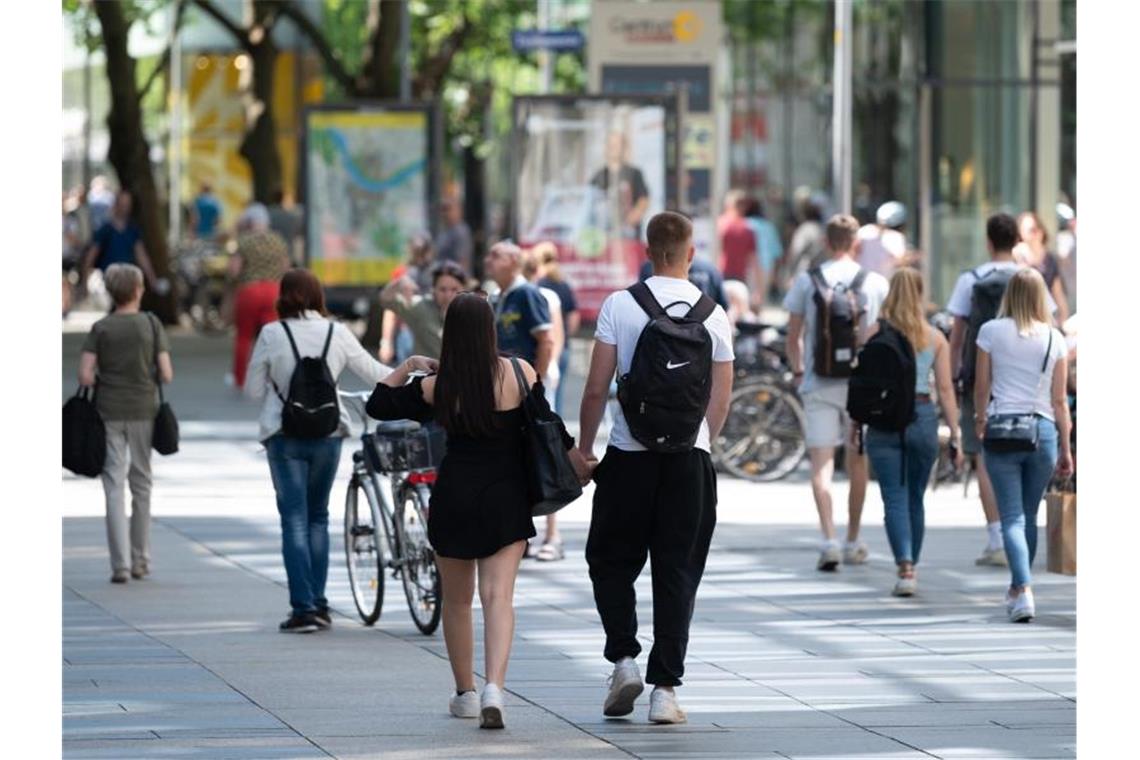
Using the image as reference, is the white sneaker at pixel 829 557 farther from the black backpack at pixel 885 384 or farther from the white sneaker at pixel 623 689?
the white sneaker at pixel 623 689

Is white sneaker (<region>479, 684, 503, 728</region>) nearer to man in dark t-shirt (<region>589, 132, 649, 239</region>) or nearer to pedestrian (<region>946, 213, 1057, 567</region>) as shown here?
pedestrian (<region>946, 213, 1057, 567</region>)

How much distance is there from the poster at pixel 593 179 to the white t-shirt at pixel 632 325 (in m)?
14.2

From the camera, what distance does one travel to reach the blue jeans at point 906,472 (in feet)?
41.1

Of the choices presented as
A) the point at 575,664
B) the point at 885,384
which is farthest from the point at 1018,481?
the point at 575,664

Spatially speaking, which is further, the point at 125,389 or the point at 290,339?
the point at 125,389

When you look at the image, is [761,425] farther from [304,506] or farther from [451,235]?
[451,235]

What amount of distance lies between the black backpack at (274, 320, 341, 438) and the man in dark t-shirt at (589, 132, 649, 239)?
12.6m

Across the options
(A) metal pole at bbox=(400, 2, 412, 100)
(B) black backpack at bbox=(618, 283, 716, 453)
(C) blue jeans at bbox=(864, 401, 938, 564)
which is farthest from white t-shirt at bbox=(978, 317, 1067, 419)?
(A) metal pole at bbox=(400, 2, 412, 100)

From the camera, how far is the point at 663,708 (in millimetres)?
8852

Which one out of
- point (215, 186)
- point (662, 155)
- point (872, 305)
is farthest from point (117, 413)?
point (215, 186)

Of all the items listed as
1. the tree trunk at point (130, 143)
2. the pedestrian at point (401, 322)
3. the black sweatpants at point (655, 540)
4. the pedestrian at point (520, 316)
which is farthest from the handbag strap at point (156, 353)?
the tree trunk at point (130, 143)

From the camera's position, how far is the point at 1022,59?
30609mm

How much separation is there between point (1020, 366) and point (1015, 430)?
0.28 meters

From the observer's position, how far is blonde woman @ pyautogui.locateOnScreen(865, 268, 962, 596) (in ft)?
40.9
